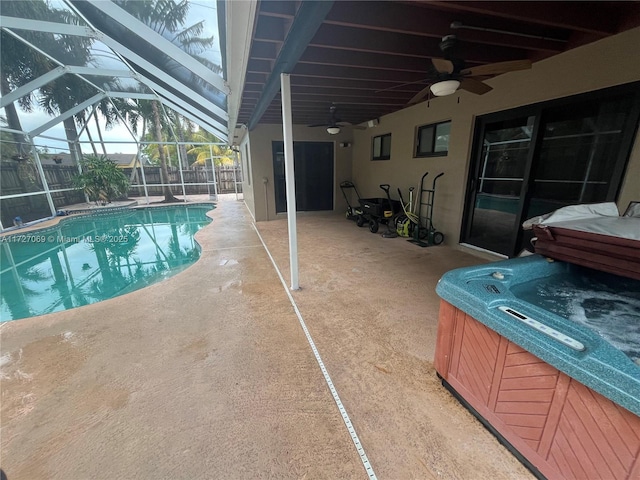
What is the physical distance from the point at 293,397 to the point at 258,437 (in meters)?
0.31

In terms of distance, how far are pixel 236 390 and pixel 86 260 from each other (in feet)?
17.5

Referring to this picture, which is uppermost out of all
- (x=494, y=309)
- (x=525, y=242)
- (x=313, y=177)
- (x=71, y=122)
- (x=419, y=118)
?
(x=71, y=122)

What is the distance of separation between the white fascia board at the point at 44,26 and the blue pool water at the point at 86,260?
12.8 feet

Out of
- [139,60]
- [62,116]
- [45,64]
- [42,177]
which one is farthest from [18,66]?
[139,60]

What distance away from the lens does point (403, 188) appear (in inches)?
231

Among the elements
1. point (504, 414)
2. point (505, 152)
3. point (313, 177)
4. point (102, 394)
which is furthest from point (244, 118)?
point (504, 414)

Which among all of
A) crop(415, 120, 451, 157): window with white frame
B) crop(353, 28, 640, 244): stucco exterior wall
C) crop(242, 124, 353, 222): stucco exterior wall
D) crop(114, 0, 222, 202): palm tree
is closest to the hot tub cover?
crop(353, 28, 640, 244): stucco exterior wall

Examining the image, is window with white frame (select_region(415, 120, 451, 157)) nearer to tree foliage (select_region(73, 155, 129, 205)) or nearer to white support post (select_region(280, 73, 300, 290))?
white support post (select_region(280, 73, 300, 290))

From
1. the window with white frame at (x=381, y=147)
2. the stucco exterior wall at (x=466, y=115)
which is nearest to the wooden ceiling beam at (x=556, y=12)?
the stucco exterior wall at (x=466, y=115)

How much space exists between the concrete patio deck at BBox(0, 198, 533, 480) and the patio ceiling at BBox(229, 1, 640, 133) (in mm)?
2460

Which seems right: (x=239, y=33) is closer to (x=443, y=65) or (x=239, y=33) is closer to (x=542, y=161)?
(x=443, y=65)

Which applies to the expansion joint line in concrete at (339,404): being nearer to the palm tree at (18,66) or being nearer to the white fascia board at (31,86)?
the palm tree at (18,66)

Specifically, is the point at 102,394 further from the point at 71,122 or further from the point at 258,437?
the point at 71,122

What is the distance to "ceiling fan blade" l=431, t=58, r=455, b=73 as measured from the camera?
243 cm
